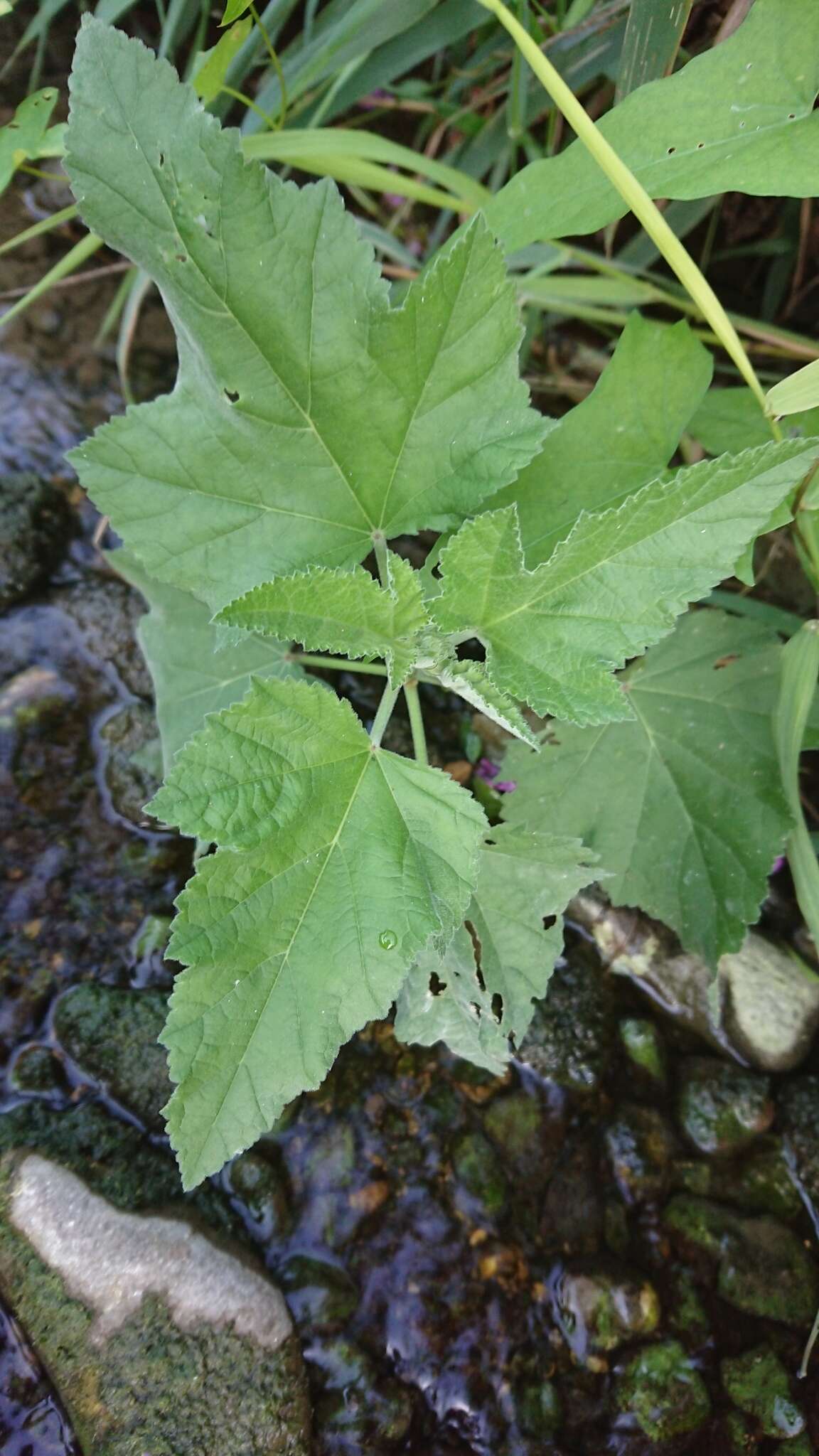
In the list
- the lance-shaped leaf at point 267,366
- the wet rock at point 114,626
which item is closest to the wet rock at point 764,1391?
the lance-shaped leaf at point 267,366

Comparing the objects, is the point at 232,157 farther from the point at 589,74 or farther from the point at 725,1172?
the point at 725,1172

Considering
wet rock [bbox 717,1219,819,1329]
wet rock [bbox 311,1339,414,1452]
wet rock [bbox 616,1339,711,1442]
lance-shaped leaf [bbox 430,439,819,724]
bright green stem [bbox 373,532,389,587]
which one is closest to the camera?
lance-shaped leaf [bbox 430,439,819,724]

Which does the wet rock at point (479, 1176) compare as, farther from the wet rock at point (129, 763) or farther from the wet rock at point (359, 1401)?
the wet rock at point (129, 763)

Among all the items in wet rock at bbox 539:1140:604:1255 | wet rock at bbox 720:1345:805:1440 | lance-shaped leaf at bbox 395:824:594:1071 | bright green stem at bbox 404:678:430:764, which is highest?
bright green stem at bbox 404:678:430:764

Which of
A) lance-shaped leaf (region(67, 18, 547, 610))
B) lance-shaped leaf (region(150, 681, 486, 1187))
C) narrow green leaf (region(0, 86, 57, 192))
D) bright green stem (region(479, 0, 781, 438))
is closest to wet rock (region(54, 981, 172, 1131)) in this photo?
lance-shaped leaf (region(150, 681, 486, 1187))

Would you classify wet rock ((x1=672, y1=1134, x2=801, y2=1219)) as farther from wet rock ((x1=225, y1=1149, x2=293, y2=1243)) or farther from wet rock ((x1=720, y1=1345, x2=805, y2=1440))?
wet rock ((x1=225, y1=1149, x2=293, y2=1243))

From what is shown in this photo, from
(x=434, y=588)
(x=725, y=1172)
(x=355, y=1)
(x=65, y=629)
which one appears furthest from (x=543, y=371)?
(x=725, y=1172)
